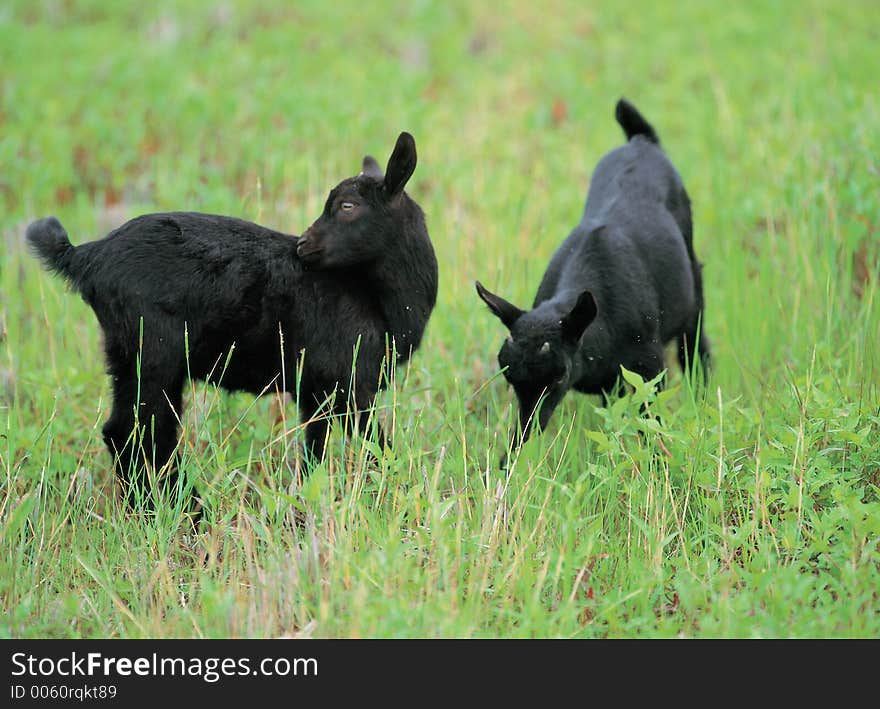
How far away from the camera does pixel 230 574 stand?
4070 mm

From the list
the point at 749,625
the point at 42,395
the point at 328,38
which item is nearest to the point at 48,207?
the point at 42,395

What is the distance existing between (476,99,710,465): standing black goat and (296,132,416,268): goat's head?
1.68 feet

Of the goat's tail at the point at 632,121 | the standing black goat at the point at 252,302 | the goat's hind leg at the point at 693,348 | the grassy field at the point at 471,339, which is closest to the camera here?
the grassy field at the point at 471,339

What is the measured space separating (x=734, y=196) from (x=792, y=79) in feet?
9.52

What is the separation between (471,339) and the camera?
616 cm

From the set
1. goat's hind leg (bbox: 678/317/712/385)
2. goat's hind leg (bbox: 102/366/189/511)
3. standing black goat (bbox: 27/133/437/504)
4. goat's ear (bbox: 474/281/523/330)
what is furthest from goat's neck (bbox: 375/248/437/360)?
goat's hind leg (bbox: 678/317/712/385)

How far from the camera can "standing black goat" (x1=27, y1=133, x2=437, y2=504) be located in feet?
15.1

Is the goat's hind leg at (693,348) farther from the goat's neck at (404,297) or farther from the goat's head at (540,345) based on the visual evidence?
the goat's neck at (404,297)

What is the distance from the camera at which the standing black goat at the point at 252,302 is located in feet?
15.1

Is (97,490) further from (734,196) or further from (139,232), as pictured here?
(734,196)

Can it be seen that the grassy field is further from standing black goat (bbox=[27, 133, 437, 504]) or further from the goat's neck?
the goat's neck

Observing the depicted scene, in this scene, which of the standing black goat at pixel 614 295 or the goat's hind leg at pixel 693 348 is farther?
the goat's hind leg at pixel 693 348

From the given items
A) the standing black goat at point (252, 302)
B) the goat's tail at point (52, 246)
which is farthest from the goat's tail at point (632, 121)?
the goat's tail at point (52, 246)

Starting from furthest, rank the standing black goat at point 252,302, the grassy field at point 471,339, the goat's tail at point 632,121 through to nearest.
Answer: the goat's tail at point 632,121 < the standing black goat at point 252,302 < the grassy field at point 471,339
